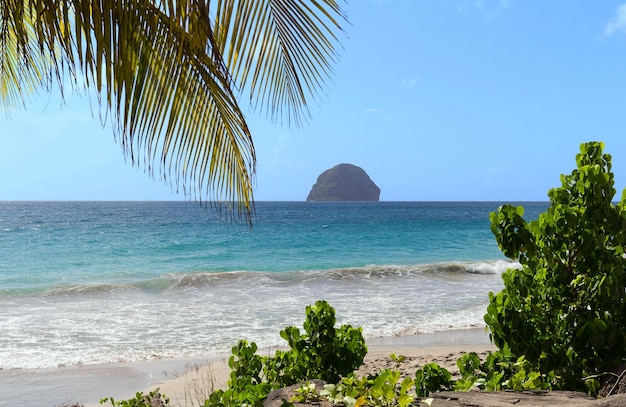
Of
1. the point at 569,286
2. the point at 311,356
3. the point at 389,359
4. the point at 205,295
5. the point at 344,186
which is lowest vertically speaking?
the point at 205,295

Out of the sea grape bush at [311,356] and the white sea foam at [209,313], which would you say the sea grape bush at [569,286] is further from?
the white sea foam at [209,313]

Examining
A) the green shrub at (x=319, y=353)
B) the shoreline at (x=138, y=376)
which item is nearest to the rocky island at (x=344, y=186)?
the shoreline at (x=138, y=376)

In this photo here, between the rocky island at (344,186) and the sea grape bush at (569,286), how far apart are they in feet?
504

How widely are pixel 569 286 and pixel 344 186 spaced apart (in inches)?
6131

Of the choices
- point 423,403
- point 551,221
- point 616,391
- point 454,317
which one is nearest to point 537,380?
point 616,391

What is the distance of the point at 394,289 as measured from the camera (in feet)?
52.3

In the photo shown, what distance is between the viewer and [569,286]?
314 cm

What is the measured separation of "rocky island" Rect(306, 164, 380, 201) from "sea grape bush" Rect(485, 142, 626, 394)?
153595 mm

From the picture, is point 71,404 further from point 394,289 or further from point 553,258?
point 394,289

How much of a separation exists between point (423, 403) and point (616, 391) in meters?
1.26

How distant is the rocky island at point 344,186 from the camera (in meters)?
158

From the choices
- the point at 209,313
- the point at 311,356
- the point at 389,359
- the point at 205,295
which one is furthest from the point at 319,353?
the point at 205,295

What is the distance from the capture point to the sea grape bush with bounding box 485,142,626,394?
3.06m

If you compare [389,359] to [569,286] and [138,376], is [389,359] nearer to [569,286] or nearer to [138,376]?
[138,376]
